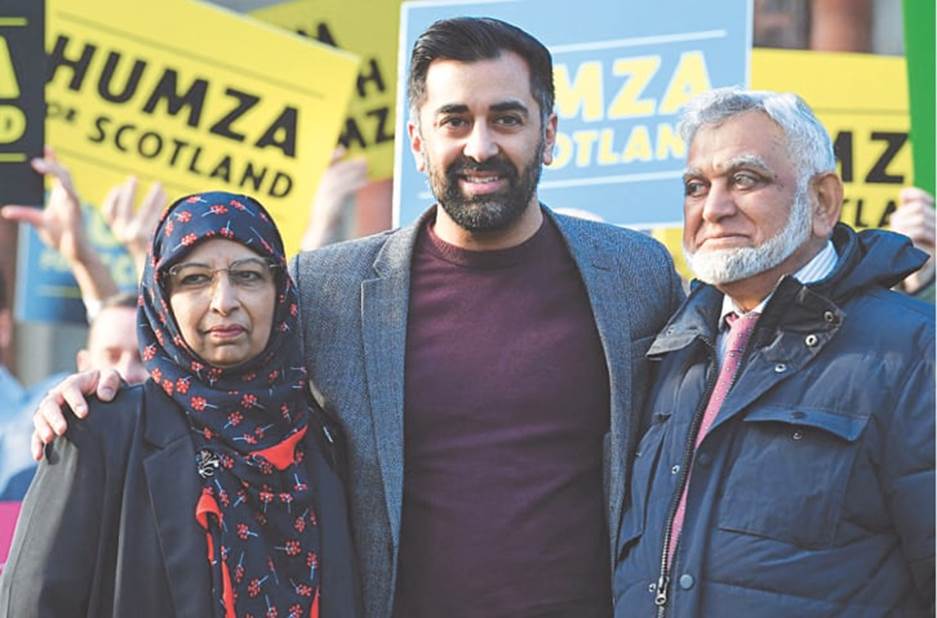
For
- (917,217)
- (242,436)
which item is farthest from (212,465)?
(917,217)

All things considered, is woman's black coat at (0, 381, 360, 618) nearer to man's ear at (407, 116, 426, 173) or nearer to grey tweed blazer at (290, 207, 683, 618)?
grey tweed blazer at (290, 207, 683, 618)

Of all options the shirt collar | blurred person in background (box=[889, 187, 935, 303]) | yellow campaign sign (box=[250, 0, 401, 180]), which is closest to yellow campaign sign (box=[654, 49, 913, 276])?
blurred person in background (box=[889, 187, 935, 303])

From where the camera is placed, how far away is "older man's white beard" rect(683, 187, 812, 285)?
3.10m

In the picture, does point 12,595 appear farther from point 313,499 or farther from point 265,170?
point 265,170

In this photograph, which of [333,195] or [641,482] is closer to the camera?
[641,482]

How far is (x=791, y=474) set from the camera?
A: 292 cm

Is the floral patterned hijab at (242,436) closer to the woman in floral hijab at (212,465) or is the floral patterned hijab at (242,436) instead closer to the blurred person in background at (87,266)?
the woman in floral hijab at (212,465)

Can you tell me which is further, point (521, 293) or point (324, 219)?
point (324, 219)

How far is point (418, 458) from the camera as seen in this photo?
3.33 metres

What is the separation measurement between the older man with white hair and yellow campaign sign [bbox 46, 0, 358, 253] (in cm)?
181

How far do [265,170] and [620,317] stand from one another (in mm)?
1734

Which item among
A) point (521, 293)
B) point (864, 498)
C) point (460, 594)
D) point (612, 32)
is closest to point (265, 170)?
point (612, 32)

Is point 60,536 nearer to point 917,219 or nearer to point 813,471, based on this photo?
point 813,471

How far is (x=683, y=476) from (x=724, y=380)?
0.68 feet
